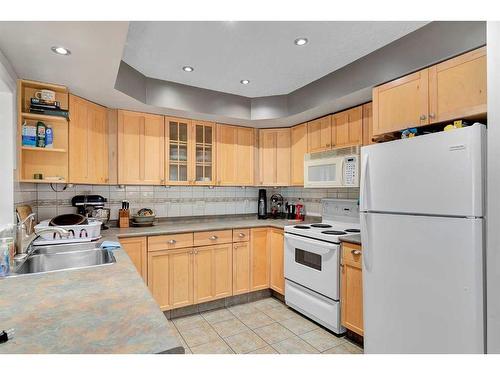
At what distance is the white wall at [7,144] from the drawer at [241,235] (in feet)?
6.42

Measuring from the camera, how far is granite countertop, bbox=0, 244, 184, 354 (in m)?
0.77

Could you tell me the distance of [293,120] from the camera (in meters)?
3.42

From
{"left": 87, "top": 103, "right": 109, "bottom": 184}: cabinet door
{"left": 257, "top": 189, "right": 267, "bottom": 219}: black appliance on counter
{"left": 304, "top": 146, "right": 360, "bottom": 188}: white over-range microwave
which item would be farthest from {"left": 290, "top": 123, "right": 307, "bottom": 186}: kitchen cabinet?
{"left": 87, "top": 103, "right": 109, "bottom": 184}: cabinet door

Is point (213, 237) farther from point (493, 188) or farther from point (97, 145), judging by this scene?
point (493, 188)

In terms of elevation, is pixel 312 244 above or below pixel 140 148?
below

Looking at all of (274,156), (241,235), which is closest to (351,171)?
(274,156)

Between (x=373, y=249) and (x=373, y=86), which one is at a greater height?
(x=373, y=86)

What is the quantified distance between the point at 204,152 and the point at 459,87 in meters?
2.50

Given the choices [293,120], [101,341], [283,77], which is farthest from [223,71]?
[101,341]

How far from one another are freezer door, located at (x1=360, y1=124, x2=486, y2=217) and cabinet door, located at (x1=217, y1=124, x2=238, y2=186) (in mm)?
1874

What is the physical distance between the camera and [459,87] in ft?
5.82

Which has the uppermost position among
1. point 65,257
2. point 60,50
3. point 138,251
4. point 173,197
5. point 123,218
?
point 60,50
